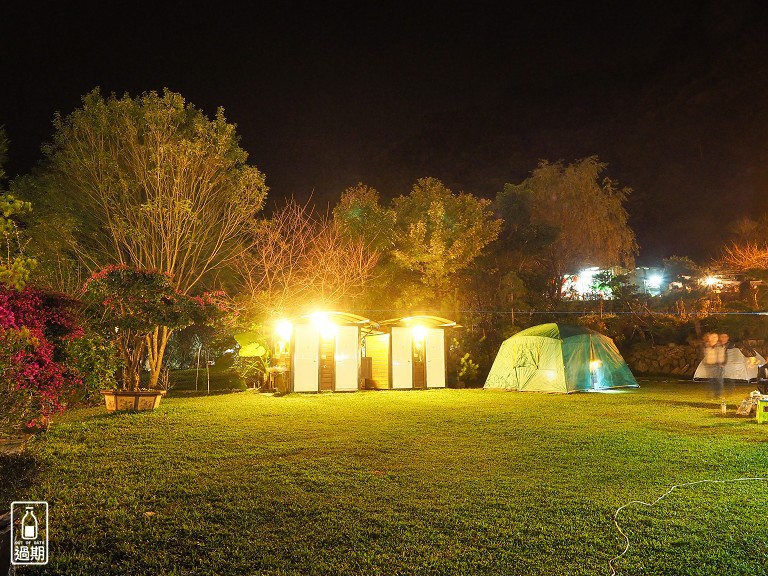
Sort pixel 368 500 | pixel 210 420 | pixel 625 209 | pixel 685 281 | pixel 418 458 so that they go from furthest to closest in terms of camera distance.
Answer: pixel 625 209 → pixel 685 281 → pixel 210 420 → pixel 418 458 → pixel 368 500

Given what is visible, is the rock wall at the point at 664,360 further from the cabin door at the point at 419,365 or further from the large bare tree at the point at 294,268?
the large bare tree at the point at 294,268

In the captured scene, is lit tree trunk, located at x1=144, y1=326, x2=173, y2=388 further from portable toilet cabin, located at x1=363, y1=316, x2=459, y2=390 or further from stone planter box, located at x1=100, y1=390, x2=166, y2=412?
portable toilet cabin, located at x1=363, y1=316, x2=459, y2=390

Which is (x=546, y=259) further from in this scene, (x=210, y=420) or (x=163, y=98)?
(x=210, y=420)

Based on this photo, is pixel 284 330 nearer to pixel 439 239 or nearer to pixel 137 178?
pixel 137 178

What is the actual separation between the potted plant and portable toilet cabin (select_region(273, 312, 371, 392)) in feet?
11.4

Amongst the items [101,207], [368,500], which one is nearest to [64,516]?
[368,500]

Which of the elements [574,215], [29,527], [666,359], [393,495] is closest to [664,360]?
[666,359]

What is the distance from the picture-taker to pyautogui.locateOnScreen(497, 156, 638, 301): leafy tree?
85.9 ft

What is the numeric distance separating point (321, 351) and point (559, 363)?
656 cm

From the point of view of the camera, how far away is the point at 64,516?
4301mm

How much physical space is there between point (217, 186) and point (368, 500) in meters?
12.2

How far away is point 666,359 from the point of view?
22.1 meters

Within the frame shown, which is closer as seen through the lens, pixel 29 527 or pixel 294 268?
pixel 29 527

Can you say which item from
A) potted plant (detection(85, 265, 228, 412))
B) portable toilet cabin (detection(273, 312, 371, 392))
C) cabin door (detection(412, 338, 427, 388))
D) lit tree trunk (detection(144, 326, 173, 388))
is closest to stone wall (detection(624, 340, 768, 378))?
cabin door (detection(412, 338, 427, 388))
